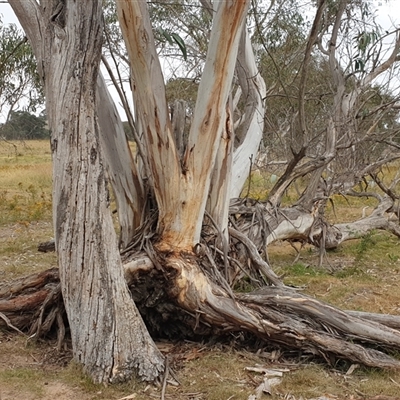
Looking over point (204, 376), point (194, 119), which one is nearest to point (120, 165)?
point (194, 119)

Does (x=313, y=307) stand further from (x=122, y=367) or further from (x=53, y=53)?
(x=53, y=53)

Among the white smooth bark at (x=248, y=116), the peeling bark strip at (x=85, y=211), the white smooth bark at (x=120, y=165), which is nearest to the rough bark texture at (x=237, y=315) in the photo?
the peeling bark strip at (x=85, y=211)

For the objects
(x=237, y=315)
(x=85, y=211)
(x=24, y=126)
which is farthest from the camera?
(x=24, y=126)

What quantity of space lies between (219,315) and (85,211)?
4.29 feet

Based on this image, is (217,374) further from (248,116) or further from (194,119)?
(248,116)

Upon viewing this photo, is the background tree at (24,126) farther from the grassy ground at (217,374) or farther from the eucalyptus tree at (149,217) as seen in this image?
the grassy ground at (217,374)

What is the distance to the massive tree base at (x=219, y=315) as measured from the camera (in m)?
4.32

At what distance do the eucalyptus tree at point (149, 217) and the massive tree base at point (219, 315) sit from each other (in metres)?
0.01

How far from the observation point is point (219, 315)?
4.41 m

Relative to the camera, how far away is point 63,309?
4602 millimetres

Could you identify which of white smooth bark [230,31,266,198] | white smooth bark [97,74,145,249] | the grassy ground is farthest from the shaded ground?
white smooth bark [230,31,266,198]

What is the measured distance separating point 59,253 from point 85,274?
26cm

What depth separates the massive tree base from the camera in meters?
4.32

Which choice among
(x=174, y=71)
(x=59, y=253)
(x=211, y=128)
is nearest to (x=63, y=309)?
(x=59, y=253)
